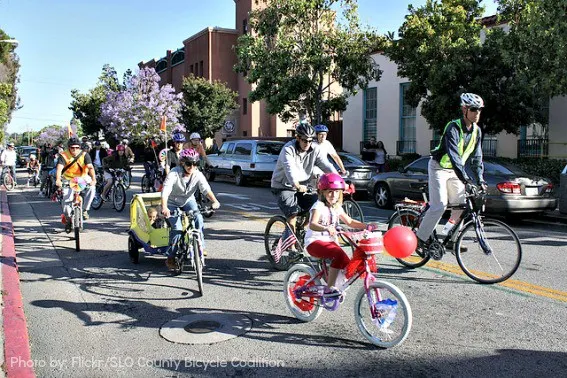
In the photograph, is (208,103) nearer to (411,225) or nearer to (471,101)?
(411,225)

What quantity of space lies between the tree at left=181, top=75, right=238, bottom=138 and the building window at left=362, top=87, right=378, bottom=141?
1813 cm

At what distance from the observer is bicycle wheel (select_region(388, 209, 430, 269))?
6730 millimetres

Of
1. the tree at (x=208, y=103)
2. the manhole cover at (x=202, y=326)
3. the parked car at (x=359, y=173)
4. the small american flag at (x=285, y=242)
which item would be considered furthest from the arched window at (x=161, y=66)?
the manhole cover at (x=202, y=326)

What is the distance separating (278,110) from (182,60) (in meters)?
36.7

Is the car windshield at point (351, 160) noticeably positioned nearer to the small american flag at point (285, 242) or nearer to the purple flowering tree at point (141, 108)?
the small american flag at point (285, 242)

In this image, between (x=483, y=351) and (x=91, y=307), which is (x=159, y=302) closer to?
(x=91, y=307)

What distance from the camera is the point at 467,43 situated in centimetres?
1805

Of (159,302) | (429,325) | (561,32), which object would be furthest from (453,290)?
(561,32)

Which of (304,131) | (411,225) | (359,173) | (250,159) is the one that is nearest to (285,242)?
→ (304,131)

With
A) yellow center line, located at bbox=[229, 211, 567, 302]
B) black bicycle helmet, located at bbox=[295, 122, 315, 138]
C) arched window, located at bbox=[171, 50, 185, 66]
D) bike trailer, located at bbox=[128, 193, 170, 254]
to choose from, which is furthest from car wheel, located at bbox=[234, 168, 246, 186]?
arched window, located at bbox=[171, 50, 185, 66]

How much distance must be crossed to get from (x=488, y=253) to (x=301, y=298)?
251 centimetres

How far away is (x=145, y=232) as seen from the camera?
23.6 feet

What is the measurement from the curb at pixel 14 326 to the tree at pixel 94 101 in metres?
52.0

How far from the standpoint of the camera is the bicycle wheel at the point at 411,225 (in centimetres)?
673
